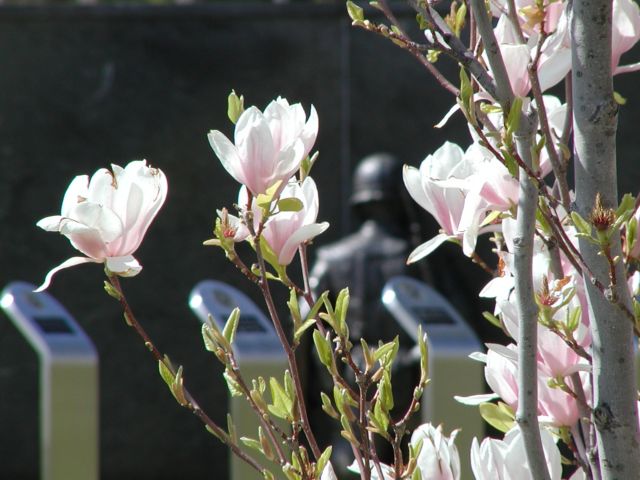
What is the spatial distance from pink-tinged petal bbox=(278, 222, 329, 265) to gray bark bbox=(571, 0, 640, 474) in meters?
0.20

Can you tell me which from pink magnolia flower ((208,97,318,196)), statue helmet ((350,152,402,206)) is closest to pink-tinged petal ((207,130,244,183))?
pink magnolia flower ((208,97,318,196))

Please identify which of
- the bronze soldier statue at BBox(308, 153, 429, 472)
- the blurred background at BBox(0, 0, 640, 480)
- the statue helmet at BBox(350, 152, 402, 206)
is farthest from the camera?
the blurred background at BBox(0, 0, 640, 480)

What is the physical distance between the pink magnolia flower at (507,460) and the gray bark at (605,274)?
0.05 meters

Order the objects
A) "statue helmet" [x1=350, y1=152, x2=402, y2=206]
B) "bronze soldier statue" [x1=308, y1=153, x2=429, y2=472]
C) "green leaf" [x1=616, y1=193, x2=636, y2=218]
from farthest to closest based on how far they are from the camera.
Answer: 1. "statue helmet" [x1=350, y1=152, x2=402, y2=206]
2. "bronze soldier statue" [x1=308, y1=153, x2=429, y2=472]
3. "green leaf" [x1=616, y1=193, x2=636, y2=218]

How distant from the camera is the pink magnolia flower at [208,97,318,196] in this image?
84cm

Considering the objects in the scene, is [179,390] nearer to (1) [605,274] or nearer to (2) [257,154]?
(2) [257,154]

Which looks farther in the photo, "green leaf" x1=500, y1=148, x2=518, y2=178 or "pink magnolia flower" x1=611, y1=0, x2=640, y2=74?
"pink magnolia flower" x1=611, y1=0, x2=640, y2=74

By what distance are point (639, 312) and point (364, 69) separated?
15.2 ft

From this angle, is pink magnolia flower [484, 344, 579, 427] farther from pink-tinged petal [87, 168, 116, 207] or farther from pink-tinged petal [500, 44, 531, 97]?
pink-tinged petal [87, 168, 116, 207]

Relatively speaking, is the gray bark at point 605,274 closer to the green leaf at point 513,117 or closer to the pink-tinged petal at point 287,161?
the green leaf at point 513,117

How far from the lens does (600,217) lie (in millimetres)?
724

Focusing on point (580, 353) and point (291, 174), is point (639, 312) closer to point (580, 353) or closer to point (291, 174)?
point (580, 353)

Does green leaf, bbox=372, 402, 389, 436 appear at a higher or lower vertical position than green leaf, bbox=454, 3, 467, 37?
lower

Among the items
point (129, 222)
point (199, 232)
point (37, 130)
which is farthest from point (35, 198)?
point (129, 222)
